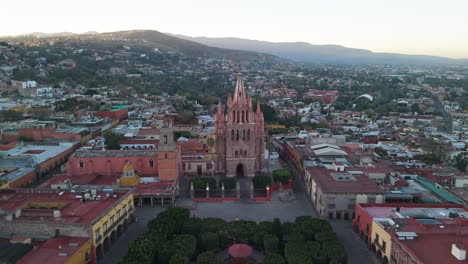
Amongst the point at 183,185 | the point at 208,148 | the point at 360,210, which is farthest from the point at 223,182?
the point at 360,210

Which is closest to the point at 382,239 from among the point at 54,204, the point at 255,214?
the point at 255,214

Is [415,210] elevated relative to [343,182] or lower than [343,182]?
lower

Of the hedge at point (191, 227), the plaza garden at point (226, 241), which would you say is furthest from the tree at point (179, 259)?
the hedge at point (191, 227)

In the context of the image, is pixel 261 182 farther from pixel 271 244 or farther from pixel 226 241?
pixel 271 244

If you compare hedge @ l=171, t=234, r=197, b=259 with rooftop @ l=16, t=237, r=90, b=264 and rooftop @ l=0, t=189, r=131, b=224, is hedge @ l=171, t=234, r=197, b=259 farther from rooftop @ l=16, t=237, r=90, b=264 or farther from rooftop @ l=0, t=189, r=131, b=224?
rooftop @ l=0, t=189, r=131, b=224

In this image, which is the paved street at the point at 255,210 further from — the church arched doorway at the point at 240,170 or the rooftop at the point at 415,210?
the church arched doorway at the point at 240,170

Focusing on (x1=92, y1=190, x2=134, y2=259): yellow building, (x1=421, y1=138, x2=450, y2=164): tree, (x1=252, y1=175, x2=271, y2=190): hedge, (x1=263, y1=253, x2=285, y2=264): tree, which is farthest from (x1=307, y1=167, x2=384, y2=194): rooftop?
(x1=421, y1=138, x2=450, y2=164): tree
